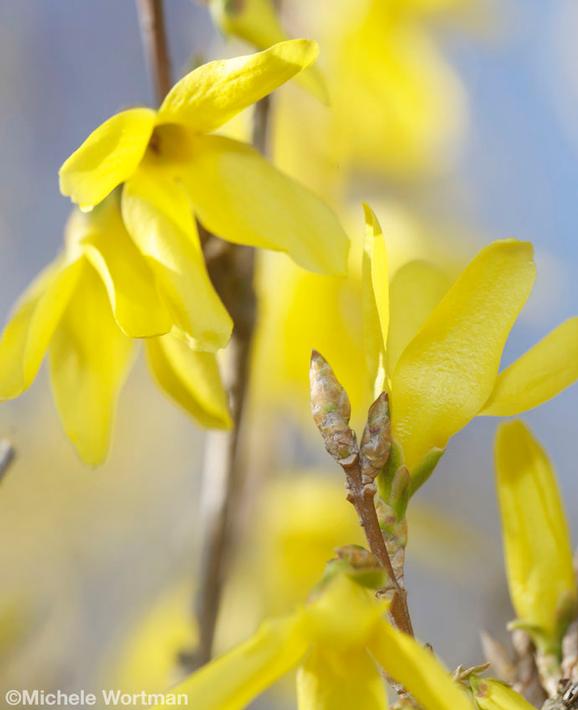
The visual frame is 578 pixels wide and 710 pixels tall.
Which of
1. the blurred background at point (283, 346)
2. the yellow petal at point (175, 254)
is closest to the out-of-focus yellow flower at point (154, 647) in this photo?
the blurred background at point (283, 346)

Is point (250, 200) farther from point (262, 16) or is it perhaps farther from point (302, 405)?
point (302, 405)

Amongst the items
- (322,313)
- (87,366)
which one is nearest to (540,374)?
(87,366)

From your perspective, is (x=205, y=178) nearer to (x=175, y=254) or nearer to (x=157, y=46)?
(x=175, y=254)

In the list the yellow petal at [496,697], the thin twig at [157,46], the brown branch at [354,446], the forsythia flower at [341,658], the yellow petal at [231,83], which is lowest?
the yellow petal at [496,697]

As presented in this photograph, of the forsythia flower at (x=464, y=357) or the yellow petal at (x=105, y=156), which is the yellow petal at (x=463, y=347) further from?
the yellow petal at (x=105, y=156)

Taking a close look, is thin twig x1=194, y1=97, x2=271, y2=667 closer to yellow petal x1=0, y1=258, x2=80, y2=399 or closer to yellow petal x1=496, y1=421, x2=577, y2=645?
yellow petal x1=0, y1=258, x2=80, y2=399

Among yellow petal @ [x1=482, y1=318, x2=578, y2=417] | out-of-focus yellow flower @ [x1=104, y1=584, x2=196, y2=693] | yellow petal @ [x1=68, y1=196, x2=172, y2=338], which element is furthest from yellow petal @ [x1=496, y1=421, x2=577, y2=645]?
out-of-focus yellow flower @ [x1=104, y1=584, x2=196, y2=693]
